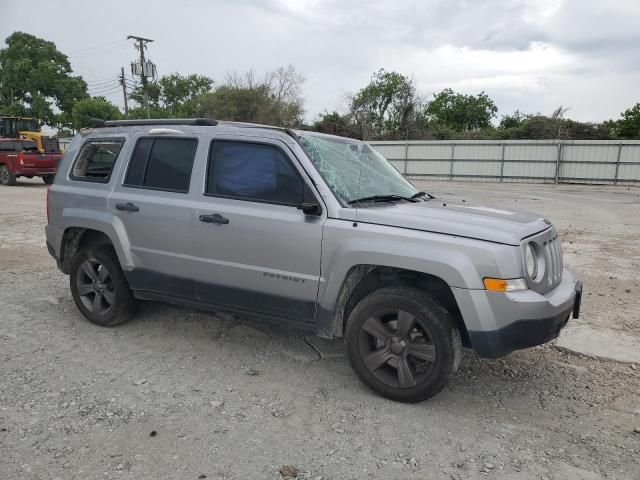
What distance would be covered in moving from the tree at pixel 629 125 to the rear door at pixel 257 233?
38.9 meters

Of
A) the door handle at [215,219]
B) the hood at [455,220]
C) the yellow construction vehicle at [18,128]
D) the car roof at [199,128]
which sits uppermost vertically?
the yellow construction vehicle at [18,128]

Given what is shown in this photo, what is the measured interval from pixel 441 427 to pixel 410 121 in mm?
45548

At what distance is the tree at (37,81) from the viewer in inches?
2218

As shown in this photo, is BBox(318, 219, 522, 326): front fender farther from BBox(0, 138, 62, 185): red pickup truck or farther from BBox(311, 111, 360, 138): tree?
BBox(311, 111, 360, 138): tree

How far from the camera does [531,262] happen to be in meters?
3.17

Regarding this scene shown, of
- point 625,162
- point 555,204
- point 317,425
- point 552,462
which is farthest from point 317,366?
point 625,162

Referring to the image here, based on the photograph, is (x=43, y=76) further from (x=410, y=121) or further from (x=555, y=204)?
(x=555, y=204)

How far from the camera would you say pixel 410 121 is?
152 feet

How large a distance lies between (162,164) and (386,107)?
162ft

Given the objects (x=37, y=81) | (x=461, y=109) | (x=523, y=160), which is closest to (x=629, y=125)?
(x=523, y=160)

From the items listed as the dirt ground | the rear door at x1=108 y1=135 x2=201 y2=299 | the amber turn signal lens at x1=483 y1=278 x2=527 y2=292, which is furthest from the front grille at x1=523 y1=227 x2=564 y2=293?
the rear door at x1=108 y1=135 x2=201 y2=299

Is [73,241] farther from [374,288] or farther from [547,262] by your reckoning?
[547,262]

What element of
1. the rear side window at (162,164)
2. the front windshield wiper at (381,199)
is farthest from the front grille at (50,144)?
the front windshield wiper at (381,199)

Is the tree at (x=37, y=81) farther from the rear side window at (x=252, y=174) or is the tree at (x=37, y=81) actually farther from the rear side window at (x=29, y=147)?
the rear side window at (x=252, y=174)
